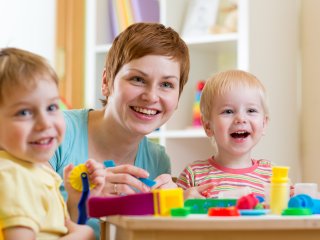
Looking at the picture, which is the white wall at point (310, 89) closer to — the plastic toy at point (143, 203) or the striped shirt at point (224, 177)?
the striped shirt at point (224, 177)

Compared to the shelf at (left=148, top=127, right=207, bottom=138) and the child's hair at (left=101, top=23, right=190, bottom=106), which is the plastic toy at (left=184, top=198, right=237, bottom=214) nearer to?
the child's hair at (left=101, top=23, right=190, bottom=106)

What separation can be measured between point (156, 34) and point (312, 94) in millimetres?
1324

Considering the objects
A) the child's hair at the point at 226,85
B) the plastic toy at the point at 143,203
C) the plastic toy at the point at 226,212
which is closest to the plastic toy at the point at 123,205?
the plastic toy at the point at 143,203

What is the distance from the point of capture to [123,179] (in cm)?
153

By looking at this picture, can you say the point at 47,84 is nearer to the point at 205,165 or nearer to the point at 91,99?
the point at 205,165

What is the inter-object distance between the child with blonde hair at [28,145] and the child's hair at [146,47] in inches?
Result: 21.2

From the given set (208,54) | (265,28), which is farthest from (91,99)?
(265,28)

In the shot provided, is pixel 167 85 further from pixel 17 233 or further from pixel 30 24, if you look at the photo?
pixel 30 24

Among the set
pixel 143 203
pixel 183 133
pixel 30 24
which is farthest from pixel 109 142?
pixel 30 24

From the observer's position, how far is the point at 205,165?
1936 millimetres

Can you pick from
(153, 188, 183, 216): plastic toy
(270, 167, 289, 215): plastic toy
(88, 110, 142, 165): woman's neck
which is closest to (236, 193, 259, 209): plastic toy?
(270, 167, 289, 215): plastic toy

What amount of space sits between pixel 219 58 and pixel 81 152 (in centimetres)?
162

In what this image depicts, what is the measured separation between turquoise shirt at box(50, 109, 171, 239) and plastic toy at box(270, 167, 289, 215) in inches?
23.5

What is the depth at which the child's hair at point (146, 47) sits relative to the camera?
5.89 feet
